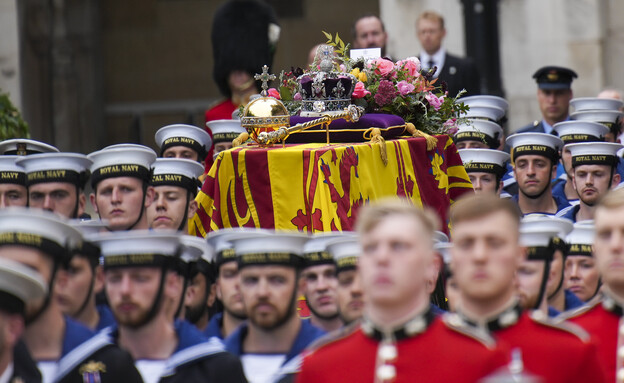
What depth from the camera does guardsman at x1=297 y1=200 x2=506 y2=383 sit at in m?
4.63

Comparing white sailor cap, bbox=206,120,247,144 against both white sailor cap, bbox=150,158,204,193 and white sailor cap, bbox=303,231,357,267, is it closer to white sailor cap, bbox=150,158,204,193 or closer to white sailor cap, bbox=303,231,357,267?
white sailor cap, bbox=150,158,204,193

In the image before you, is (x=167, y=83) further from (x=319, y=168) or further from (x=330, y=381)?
(x=330, y=381)

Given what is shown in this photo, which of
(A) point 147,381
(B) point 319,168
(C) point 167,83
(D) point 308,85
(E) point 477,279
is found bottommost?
(A) point 147,381

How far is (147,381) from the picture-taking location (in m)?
5.84

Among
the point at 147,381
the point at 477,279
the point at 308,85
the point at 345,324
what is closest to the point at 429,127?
the point at 308,85

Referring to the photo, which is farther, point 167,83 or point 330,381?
point 167,83

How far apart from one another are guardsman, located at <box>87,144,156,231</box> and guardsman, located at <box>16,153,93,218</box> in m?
0.11

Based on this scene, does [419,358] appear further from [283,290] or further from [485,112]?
[485,112]

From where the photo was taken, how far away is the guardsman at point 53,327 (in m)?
5.52

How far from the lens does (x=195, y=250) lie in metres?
6.64

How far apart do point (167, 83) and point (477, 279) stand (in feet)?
52.6

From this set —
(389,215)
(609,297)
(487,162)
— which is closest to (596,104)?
(487,162)

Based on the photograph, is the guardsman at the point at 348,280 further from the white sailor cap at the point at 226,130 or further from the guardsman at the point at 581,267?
the white sailor cap at the point at 226,130

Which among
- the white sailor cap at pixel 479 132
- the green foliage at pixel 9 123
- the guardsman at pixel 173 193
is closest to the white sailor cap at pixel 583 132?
the white sailor cap at pixel 479 132
